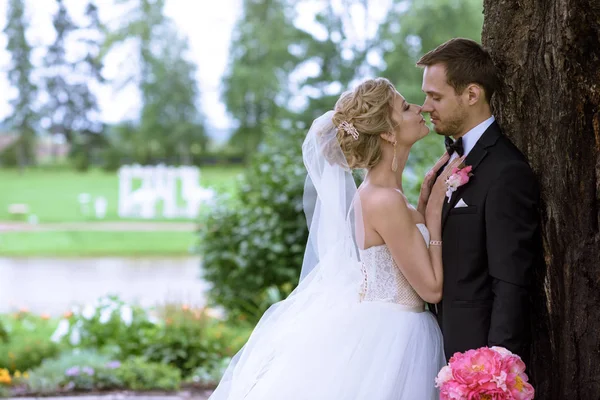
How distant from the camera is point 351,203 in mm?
2961

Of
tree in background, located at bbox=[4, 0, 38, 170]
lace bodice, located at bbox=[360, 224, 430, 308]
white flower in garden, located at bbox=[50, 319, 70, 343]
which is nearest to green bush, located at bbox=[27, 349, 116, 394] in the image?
white flower in garden, located at bbox=[50, 319, 70, 343]

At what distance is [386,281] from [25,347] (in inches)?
154

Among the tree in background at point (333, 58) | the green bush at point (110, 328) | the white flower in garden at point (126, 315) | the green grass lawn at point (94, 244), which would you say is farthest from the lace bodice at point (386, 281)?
the green grass lawn at point (94, 244)

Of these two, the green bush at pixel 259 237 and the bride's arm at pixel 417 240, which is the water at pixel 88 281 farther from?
the bride's arm at pixel 417 240

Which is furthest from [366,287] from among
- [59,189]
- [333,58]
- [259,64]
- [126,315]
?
[59,189]

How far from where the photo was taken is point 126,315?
242 inches

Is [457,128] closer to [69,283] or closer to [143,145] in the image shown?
[69,283]

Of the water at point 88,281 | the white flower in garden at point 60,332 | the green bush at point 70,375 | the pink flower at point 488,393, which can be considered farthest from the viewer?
the water at point 88,281

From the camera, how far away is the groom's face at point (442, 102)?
259 centimetres

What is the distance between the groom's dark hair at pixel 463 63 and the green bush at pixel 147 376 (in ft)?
10.7

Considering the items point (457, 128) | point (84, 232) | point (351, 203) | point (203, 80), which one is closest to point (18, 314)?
point (351, 203)

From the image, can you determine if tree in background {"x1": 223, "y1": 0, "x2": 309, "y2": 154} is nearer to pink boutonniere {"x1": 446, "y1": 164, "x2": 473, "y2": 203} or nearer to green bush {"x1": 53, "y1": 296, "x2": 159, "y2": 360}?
green bush {"x1": 53, "y1": 296, "x2": 159, "y2": 360}

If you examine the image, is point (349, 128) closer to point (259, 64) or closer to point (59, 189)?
point (259, 64)

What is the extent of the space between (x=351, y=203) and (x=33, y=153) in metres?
23.1
